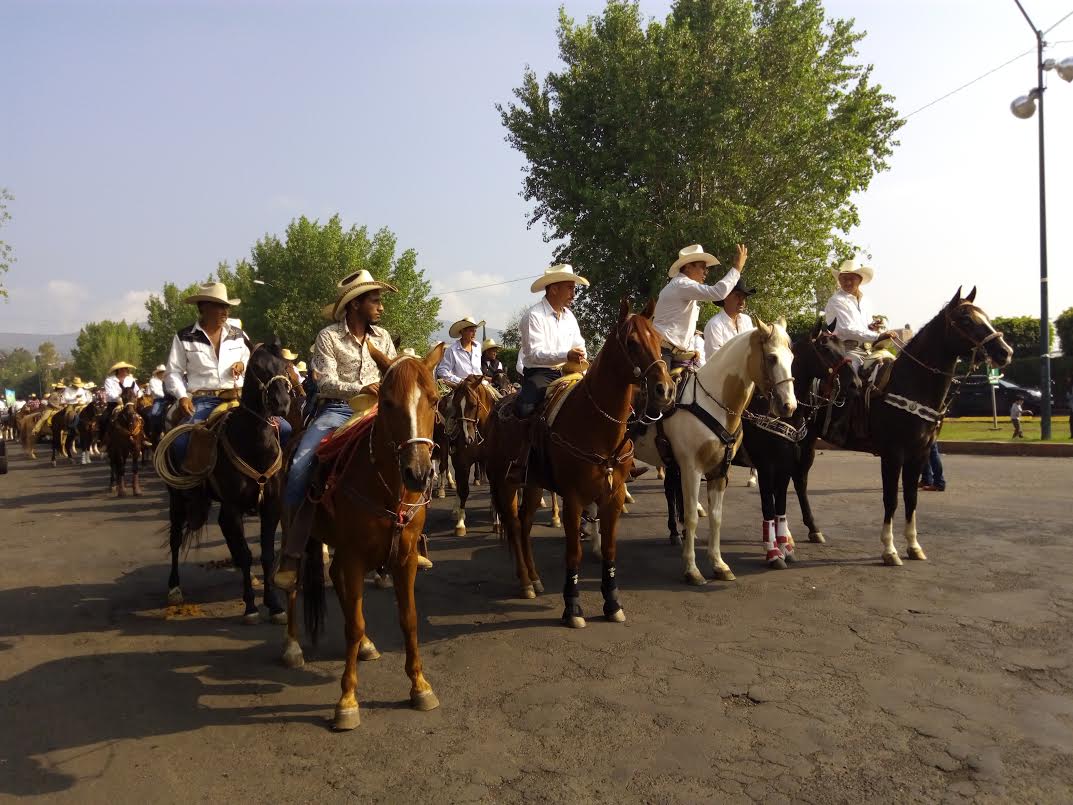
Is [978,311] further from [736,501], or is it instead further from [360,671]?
[360,671]

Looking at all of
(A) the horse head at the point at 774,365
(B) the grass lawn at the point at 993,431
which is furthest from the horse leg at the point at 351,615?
(B) the grass lawn at the point at 993,431

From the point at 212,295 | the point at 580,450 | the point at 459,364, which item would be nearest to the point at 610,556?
the point at 580,450

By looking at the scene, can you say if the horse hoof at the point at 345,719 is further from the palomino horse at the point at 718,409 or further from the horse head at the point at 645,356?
the palomino horse at the point at 718,409

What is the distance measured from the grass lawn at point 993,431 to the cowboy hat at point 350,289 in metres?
18.1

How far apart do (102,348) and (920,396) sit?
120 metres

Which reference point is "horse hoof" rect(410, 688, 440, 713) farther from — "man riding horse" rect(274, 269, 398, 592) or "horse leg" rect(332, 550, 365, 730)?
"man riding horse" rect(274, 269, 398, 592)

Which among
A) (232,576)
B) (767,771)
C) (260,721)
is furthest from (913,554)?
(232,576)

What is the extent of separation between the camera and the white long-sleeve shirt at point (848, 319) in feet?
31.7

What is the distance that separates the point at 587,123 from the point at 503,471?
22.6 metres

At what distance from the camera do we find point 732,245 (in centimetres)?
2558

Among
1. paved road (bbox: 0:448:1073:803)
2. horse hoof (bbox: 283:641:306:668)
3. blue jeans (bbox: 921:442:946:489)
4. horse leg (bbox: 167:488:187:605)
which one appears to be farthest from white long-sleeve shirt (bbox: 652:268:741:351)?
blue jeans (bbox: 921:442:946:489)

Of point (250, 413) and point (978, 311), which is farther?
point (978, 311)

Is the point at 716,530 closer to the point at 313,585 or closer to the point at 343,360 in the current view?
the point at 313,585

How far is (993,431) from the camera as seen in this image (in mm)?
21328
